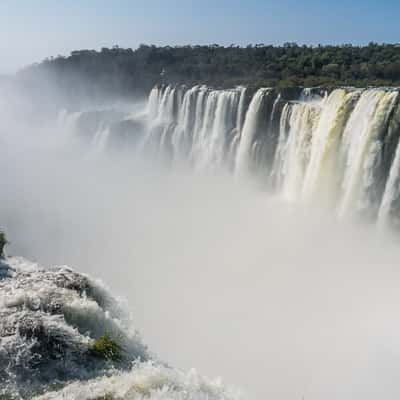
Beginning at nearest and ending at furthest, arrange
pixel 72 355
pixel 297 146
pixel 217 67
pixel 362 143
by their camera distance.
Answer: pixel 72 355
pixel 362 143
pixel 297 146
pixel 217 67

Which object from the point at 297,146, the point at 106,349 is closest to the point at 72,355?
the point at 106,349

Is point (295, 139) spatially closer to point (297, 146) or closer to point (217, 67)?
point (297, 146)

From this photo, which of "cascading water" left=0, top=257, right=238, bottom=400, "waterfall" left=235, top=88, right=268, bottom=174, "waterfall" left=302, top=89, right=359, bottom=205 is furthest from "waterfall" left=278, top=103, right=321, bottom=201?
"cascading water" left=0, top=257, right=238, bottom=400

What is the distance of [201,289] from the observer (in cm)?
1505

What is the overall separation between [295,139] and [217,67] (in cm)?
2287

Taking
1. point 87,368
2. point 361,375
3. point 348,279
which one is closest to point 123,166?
point 348,279

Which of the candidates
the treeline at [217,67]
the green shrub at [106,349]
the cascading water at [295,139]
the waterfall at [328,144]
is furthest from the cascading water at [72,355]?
the treeline at [217,67]

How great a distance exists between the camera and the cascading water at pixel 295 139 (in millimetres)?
16344

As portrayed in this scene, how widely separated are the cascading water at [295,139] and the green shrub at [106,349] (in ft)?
39.3

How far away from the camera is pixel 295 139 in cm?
2088

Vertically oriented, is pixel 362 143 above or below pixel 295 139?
above

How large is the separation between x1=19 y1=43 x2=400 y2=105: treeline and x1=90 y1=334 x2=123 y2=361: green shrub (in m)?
21.8

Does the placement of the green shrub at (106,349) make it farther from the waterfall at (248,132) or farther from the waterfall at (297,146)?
the waterfall at (248,132)

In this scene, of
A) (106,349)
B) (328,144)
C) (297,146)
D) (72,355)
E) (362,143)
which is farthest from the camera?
(297,146)
